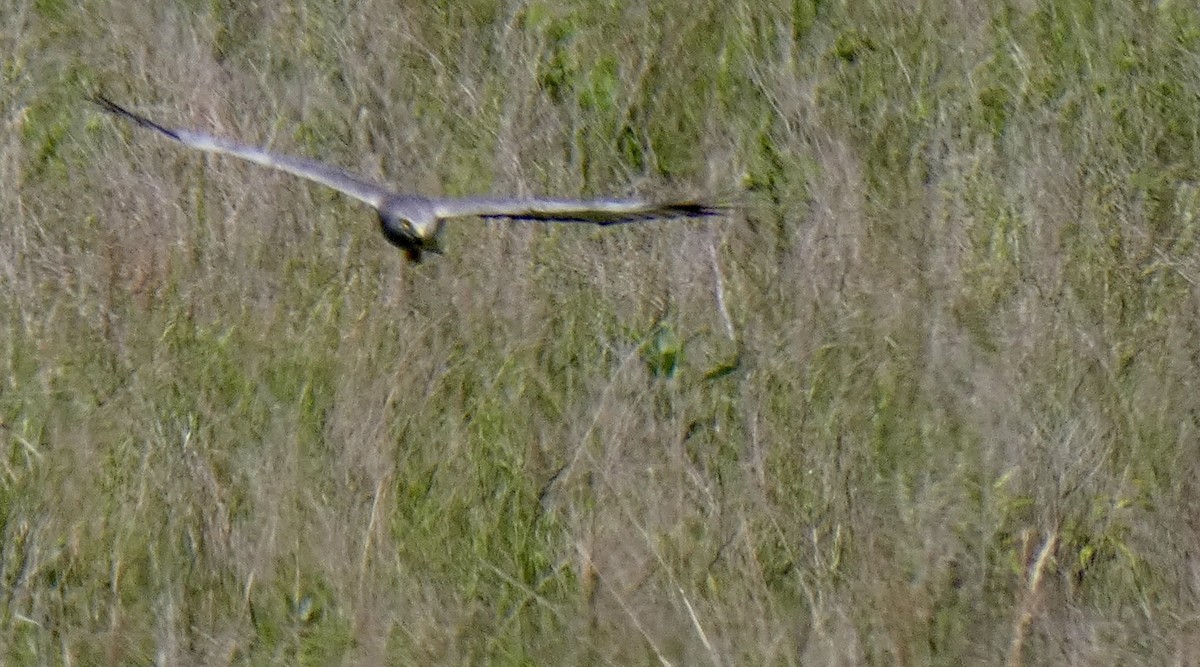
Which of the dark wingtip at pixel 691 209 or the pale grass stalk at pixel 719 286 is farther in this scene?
the pale grass stalk at pixel 719 286

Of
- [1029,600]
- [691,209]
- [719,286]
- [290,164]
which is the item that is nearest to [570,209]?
[691,209]

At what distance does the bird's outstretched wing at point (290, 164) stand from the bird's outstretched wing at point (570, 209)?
20 centimetres

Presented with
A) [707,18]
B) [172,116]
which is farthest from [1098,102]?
[172,116]

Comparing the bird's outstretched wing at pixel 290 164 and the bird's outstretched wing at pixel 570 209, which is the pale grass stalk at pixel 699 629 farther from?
the bird's outstretched wing at pixel 290 164

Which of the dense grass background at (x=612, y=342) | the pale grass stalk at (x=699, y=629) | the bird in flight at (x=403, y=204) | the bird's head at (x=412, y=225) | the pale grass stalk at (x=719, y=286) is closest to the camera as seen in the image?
the pale grass stalk at (x=699, y=629)

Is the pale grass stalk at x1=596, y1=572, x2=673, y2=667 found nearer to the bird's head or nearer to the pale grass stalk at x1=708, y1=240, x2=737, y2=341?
the pale grass stalk at x1=708, y1=240, x2=737, y2=341

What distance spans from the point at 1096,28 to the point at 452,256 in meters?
1.76

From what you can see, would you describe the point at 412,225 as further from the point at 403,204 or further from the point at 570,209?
the point at 570,209

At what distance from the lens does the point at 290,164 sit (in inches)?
186

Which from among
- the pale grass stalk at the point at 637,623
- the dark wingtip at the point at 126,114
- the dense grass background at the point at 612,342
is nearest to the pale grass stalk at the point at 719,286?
the dense grass background at the point at 612,342

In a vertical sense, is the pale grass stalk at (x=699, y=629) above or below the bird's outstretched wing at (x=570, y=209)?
below

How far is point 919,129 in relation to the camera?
5051mm

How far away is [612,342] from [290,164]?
0.87m

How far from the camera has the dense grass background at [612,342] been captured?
4.29 meters
